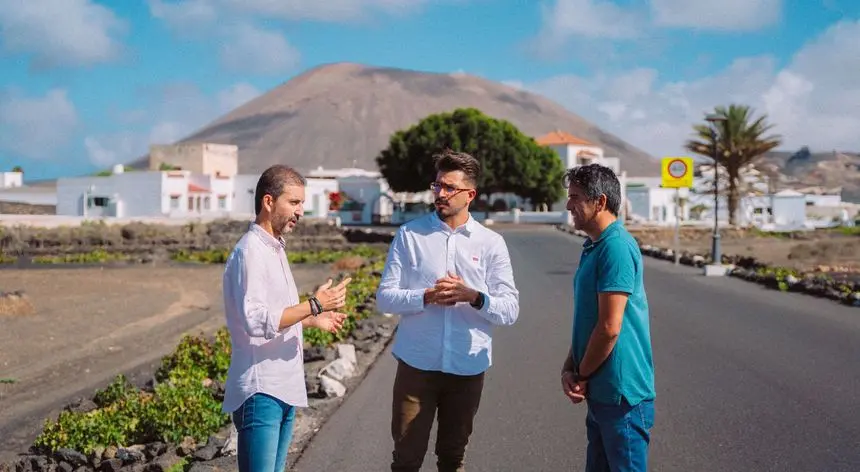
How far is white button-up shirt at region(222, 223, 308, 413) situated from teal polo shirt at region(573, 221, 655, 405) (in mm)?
1390

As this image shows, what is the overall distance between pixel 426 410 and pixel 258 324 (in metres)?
1.14

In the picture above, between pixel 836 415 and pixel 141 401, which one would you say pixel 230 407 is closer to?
pixel 141 401

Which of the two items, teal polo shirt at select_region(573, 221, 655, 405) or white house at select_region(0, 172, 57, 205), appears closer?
teal polo shirt at select_region(573, 221, 655, 405)

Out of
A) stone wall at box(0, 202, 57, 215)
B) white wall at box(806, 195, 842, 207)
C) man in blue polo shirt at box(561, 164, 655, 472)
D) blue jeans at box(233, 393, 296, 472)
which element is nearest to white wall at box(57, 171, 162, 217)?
stone wall at box(0, 202, 57, 215)

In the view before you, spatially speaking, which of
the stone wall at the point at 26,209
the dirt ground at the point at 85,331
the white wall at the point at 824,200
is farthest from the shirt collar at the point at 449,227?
the white wall at the point at 824,200

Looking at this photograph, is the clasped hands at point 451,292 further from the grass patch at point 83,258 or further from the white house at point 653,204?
the white house at point 653,204

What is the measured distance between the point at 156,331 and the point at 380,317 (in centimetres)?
602

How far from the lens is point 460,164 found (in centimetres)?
512

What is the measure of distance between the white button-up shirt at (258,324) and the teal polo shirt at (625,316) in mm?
1390

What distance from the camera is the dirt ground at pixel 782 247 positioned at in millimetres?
37250

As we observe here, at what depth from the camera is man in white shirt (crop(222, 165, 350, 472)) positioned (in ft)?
14.8

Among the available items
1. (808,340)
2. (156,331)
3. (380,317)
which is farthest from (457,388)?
(156,331)

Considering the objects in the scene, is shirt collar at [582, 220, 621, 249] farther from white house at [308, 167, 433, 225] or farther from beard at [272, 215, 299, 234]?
white house at [308, 167, 433, 225]

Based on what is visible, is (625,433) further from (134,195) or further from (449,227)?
(134,195)
